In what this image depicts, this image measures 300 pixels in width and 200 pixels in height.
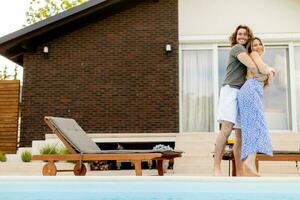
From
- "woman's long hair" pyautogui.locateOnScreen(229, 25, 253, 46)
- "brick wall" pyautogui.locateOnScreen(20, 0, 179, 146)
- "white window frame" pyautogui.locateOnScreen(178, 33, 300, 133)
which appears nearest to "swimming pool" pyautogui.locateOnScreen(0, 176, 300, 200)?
"woman's long hair" pyautogui.locateOnScreen(229, 25, 253, 46)

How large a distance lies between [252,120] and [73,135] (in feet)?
10.5

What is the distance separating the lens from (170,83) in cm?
1145

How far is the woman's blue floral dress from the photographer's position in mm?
5258

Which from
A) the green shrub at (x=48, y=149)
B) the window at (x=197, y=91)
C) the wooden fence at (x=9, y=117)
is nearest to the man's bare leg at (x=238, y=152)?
the green shrub at (x=48, y=149)

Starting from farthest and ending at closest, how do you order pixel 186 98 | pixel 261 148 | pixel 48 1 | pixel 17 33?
1. pixel 48 1
2. pixel 186 98
3. pixel 17 33
4. pixel 261 148

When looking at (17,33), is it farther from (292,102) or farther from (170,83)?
(292,102)

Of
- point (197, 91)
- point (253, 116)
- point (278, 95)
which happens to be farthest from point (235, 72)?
point (278, 95)

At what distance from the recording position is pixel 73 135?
7516 millimetres

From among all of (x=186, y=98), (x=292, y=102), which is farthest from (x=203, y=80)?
(x=292, y=102)

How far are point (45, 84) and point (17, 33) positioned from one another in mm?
1403

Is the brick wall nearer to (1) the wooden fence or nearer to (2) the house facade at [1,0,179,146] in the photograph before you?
(2) the house facade at [1,0,179,146]

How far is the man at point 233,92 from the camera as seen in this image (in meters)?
5.39

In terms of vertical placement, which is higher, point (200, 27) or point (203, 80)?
point (200, 27)

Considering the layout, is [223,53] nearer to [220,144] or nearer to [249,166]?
[220,144]
